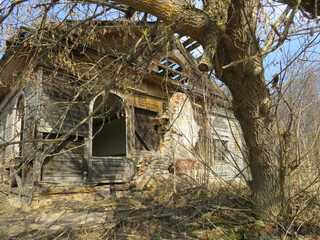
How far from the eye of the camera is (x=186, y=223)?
12.2 ft

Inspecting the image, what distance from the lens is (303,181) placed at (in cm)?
363

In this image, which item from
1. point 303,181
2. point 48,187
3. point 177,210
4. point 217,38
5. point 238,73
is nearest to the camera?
point 217,38

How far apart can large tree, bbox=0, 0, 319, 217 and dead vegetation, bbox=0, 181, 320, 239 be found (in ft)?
0.98

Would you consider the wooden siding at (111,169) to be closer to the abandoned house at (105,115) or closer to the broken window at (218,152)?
the abandoned house at (105,115)

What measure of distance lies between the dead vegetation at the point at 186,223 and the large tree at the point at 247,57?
30 cm

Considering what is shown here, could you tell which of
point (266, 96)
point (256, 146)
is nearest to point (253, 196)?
point (256, 146)

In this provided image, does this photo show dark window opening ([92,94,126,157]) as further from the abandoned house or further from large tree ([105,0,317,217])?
large tree ([105,0,317,217])

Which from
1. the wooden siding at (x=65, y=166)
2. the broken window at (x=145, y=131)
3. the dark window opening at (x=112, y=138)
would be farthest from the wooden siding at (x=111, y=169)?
the dark window opening at (x=112, y=138)

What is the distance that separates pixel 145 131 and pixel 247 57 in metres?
5.81

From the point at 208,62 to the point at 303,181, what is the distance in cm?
263

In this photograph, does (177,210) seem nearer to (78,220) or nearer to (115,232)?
(115,232)

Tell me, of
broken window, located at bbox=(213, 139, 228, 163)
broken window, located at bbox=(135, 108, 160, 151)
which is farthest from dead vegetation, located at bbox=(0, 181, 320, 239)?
broken window, located at bbox=(135, 108, 160, 151)

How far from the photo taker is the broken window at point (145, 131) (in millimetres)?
8180

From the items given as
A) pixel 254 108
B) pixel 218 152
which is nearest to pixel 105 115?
pixel 218 152
